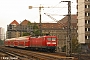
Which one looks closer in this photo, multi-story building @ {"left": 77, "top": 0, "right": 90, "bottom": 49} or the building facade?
the building facade

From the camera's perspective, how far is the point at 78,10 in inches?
3425

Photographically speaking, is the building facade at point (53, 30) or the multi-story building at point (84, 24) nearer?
the building facade at point (53, 30)

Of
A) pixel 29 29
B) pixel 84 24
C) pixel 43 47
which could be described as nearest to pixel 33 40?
pixel 43 47

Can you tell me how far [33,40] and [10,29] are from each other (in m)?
25.4

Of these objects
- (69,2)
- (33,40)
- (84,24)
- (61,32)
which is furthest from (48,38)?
(61,32)

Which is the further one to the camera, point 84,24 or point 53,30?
point 53,30

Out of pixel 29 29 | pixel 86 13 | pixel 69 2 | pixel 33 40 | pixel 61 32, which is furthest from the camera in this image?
pixel 61 32

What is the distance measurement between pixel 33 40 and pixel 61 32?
6152cm

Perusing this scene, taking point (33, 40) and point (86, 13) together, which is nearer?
point (33, 40)

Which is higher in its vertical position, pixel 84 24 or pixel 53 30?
pixel 84 24

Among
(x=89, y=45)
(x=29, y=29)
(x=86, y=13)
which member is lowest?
(x=89, y=45)

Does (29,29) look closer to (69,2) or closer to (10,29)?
(10,29)

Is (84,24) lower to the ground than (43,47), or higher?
higher

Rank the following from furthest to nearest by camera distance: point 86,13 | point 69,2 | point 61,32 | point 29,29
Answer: point 61,32
point 86,13
point 29,29
point 69,2
